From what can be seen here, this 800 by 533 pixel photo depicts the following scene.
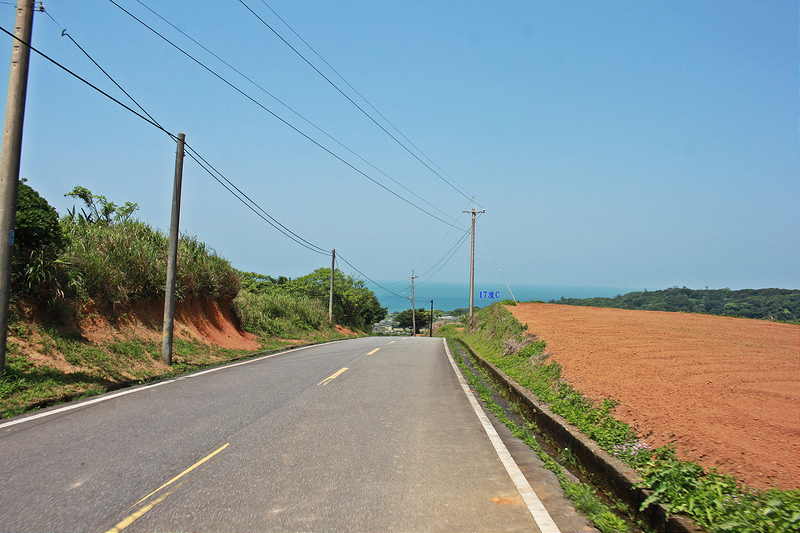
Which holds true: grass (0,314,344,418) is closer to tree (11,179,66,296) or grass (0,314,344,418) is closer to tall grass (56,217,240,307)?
tree (11,179,66,296)

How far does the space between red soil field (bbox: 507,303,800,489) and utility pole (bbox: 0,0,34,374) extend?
9100 mm

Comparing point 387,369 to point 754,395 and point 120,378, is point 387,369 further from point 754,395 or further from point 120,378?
point 754,395

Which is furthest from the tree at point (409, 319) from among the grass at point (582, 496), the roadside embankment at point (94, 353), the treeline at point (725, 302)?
the grass at point (582, 496)

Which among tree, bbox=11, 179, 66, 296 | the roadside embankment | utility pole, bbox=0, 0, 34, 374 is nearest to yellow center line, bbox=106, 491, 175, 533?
the roadside embankment

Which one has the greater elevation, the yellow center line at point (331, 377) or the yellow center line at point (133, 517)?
the yellow center line at point (331, 377)

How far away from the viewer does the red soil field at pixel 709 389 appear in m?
4.42

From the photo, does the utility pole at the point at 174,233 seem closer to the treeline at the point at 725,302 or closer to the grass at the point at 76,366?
the grass at the point at 76,366

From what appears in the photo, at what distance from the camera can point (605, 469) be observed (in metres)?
4.82

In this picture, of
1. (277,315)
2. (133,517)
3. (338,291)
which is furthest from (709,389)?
(338,291)

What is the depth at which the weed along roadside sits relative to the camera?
3416 mm

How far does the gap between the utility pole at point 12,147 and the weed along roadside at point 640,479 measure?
8.11 meters

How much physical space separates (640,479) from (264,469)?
339 centimetres

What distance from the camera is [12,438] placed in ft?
18.8

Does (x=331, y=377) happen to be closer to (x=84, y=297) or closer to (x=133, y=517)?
(x=84, y=297)
